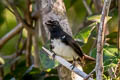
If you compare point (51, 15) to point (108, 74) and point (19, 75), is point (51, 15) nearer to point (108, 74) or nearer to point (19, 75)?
point (108, 74)

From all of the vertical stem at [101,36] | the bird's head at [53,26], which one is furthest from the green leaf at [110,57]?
the vertical stem at [101,36]

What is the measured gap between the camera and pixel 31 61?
570 cm

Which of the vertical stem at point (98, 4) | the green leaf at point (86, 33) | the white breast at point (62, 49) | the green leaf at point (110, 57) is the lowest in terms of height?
the green leaf at point (110, 57)

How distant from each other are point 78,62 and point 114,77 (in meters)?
0.45

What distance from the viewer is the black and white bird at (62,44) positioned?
3.42m

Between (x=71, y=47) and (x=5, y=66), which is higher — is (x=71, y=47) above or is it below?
above

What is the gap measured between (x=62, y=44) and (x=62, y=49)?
0.15 feet

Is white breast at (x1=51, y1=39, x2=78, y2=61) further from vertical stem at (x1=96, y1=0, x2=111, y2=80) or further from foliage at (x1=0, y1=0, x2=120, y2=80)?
vertical stem at (x1=96, y1=0, x2=111, y2=80)

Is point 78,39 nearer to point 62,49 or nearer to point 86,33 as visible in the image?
point 86,33

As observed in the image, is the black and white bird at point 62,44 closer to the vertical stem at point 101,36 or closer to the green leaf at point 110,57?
the green leaf at point 110,57

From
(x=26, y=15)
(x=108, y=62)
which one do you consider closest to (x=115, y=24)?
(x=26, y=15)

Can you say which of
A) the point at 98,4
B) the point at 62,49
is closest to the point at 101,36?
the point at 62,49

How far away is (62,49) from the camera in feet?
11.2

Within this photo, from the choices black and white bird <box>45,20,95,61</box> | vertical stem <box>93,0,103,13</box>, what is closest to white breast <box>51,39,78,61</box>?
black and white bird <box>45,20,95,61</box>
